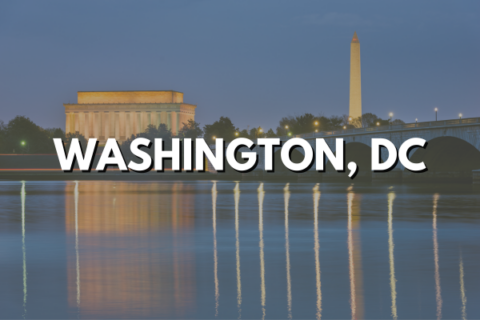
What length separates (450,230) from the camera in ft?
88.2

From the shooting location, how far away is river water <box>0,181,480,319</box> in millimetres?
12688

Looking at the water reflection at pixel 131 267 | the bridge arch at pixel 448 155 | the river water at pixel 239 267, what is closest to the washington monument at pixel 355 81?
the bridge arch at pixel 448 155

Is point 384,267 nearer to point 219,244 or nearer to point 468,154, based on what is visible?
point 219,244

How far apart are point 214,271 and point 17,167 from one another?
513ft

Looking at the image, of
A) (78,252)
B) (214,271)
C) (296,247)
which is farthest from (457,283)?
(78,252)

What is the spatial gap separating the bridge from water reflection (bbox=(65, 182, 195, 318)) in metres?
55.1

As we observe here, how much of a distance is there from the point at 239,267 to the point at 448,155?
3295 inches

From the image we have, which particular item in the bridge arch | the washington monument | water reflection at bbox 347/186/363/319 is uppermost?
the washington monument

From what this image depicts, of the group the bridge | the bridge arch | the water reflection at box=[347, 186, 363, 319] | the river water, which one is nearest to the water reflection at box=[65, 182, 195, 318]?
the river water

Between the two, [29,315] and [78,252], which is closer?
[29,315]

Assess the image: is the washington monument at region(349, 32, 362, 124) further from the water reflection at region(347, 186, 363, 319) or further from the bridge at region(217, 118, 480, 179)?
the water reflection at region(347, 186, 363, 319)

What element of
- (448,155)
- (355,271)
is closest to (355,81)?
(448,155)

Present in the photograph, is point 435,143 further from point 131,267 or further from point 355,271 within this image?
point 131,267

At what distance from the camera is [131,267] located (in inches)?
680
